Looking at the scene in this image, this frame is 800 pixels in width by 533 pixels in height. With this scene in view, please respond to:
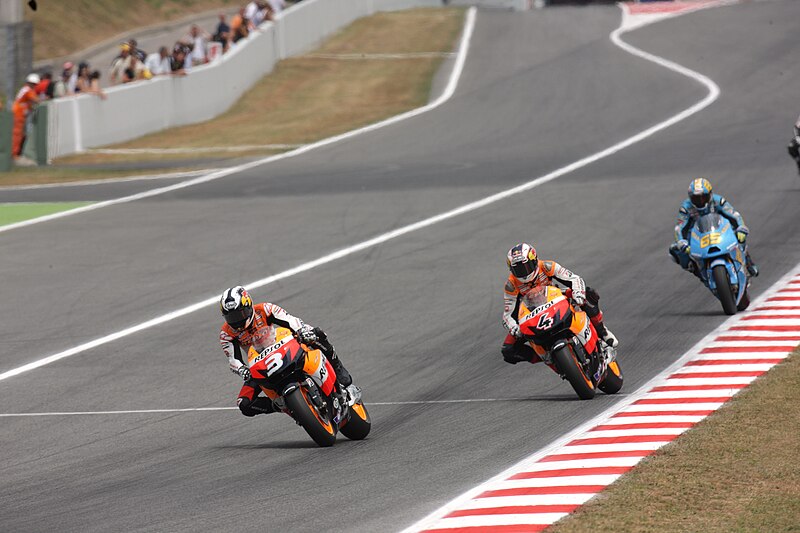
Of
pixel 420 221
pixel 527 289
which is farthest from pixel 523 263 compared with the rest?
pixel 420 221

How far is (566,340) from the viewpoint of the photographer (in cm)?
1375

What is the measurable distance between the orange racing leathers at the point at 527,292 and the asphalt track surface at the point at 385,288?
525 mm

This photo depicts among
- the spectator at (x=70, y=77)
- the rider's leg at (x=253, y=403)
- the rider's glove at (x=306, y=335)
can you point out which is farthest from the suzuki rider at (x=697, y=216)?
the spectator at (x=70, y=77)

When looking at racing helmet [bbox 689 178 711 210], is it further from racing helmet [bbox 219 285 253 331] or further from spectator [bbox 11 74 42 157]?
spectator [bbox 11 74 42 157]

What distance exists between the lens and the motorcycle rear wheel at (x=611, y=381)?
14.2 metres

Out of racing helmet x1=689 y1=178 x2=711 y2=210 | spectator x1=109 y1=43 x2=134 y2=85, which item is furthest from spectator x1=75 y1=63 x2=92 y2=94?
racing helmet x1=689 y1=178 x2=711 y2=210

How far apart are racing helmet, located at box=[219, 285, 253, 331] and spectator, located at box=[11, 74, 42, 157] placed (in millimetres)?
22408

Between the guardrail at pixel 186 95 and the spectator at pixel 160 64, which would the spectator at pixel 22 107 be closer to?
the guardrail at pixel 186 95

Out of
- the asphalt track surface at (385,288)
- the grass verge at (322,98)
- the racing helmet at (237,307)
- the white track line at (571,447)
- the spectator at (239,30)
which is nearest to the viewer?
the white track line at (571,447)

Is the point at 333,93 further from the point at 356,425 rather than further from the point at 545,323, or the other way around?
the point at 356,425

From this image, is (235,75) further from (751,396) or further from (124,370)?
(751,396)

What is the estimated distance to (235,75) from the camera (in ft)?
140

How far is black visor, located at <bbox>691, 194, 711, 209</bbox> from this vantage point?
18344mm

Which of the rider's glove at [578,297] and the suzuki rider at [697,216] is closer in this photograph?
the rider's glove at [578,297]
